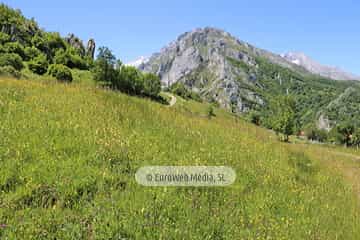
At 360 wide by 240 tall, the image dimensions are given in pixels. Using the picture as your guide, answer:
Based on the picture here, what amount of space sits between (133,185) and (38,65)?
236ft

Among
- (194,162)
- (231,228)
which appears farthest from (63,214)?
(194,162)

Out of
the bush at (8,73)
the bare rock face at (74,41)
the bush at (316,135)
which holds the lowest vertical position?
the bush at (316,135)

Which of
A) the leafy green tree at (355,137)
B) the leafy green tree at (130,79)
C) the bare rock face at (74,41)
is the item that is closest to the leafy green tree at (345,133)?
the leafy green tree at (355,137)

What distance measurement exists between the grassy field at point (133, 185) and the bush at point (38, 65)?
65.8 metres

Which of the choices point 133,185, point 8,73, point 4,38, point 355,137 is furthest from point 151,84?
point 133,185

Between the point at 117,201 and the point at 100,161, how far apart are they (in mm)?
1297

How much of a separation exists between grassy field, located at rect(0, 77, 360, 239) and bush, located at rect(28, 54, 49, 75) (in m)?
65.8

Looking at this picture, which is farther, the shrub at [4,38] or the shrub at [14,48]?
the shrub at [4,38]

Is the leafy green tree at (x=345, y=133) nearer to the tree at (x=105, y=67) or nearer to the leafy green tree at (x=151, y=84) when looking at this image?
the leafy green tree at (x=151, y=84)

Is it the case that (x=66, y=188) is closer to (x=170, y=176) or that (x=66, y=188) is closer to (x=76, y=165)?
(x=76, y=165)

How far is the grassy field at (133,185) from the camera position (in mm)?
4043

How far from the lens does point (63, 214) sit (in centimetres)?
407

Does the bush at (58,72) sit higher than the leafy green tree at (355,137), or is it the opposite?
the bush at (58,72)

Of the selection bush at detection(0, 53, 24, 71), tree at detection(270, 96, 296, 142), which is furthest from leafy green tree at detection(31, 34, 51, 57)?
tree at detection(270, 96, 296, 142)
